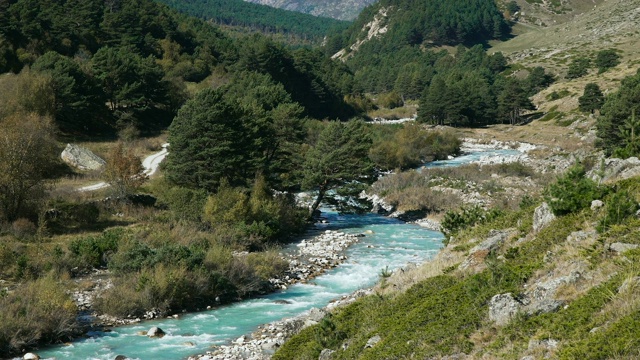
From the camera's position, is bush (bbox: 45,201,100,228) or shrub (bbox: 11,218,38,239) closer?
shrub (bbox: 11,218,38,239)

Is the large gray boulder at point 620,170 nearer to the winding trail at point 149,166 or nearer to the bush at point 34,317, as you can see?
the bush at point 34,317

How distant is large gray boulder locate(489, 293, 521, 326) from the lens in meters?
9.99

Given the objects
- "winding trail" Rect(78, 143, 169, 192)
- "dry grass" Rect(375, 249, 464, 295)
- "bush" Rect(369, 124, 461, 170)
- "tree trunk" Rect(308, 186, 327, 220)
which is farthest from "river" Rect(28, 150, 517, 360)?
"bush" Rect(369, 124, 461, 170)

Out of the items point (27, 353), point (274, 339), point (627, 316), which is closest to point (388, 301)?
point (274, 339)

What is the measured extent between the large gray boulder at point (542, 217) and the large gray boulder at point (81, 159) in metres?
40.0

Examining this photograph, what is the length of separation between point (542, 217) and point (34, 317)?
16.3 m

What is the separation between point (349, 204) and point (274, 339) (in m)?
26.9

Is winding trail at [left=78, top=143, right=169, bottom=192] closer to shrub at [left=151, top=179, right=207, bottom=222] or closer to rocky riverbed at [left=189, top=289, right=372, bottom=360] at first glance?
shrub at [left=151, top=179, right=207, bottom=222]

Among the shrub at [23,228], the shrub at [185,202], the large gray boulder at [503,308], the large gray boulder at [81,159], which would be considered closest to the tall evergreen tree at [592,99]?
the shrub at [185,202]

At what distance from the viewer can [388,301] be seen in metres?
14.3

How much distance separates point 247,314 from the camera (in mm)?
21969

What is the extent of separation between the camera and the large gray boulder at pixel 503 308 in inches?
393

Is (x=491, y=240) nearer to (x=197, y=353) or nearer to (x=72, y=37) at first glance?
(x=197, y=353)

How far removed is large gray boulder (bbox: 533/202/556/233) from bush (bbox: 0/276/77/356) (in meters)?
15.5
